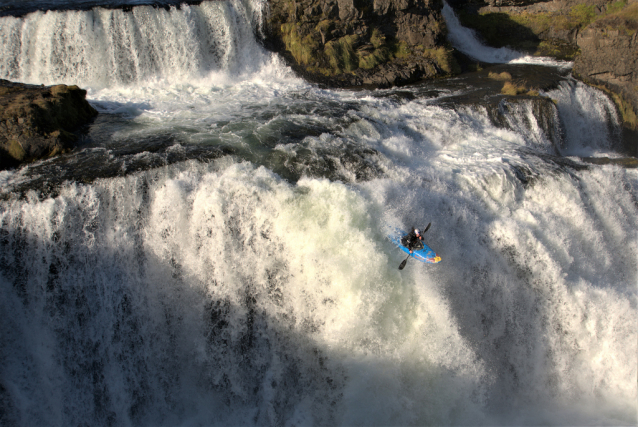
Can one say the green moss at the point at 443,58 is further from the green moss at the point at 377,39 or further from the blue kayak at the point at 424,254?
the blue kayak at the point at 424,254

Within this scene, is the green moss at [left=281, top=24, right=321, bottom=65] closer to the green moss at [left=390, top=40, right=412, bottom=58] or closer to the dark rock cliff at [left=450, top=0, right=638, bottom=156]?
the green moss at [left=390, top=40, right=412, bottom=58]

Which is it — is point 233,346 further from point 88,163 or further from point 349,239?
point 88,163

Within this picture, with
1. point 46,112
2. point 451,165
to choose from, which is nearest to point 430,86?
point 451,165

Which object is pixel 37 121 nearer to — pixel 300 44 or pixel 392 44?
pixel 300 44

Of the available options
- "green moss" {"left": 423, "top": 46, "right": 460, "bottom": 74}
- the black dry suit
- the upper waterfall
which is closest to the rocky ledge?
the upper waterfall

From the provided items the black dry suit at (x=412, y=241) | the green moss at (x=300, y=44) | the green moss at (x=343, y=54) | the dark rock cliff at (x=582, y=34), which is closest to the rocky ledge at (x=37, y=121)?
the black dry suit at (x=412, y=241)

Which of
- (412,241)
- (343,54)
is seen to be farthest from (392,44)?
(412,241)

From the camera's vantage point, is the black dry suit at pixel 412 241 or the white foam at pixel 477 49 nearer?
the black dry suit at pixel 412 241
